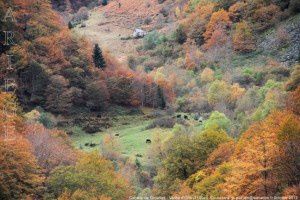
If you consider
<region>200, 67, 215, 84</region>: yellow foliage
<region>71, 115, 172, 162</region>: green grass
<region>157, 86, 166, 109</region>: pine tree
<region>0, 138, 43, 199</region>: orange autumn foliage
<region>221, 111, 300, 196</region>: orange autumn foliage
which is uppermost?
<region>221, 111, 300, 196</region>: orange autumn foliage

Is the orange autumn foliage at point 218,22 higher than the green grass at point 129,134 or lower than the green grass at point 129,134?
higher

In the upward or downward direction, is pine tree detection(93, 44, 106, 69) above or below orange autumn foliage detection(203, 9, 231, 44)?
below

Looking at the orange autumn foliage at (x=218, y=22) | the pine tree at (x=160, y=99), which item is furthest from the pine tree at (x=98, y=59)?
the orange autumn foliage at (x=218, y=22)

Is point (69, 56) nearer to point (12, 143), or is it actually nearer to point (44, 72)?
point (44, 72)

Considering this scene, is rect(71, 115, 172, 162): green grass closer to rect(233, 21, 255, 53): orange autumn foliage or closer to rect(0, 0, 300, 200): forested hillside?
rect(0, 0, 300, 200): forested hillside

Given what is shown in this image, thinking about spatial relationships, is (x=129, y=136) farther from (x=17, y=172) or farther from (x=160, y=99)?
(x=17, y=172)

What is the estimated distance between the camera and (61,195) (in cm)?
5609

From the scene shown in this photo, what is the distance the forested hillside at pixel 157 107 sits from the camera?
57.0m

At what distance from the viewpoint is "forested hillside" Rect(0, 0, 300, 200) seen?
56959mm

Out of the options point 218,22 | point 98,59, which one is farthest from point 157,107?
point 218,22

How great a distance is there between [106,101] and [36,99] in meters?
17.6

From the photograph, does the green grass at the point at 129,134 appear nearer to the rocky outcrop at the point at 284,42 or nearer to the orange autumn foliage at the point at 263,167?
the orange autumn foliage at the point at 263,167

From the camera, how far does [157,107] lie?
13275cm

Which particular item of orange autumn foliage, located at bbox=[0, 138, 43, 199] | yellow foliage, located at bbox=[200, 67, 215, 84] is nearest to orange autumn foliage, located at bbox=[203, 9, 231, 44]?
yellow foliage, located at bbox=[200, 67, 215, 84]
